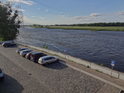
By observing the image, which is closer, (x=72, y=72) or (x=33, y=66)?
(x=72, y=72)

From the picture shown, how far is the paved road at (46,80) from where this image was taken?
12000 millimetres

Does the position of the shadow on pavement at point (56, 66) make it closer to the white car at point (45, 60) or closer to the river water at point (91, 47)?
the white car at point (45, 60)

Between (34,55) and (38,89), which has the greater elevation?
(34,55)

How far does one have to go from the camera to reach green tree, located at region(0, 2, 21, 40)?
4319 centimetres

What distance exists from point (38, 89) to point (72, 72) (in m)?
5.28

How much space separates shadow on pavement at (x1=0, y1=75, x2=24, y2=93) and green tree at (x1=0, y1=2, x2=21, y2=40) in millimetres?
34008

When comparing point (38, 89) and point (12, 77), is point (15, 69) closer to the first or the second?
point (12, 77)

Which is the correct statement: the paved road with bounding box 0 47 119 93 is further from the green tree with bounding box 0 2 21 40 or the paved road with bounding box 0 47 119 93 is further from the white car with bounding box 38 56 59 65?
the green tree with bounding box 0 2 21 40

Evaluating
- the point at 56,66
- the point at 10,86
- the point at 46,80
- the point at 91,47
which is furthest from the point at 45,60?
the point at 91,47

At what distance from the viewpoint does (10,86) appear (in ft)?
41.6

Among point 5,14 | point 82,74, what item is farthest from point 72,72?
point 5,14

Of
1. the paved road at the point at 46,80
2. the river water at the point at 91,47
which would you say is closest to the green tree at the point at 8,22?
the river water at the point at 91,47

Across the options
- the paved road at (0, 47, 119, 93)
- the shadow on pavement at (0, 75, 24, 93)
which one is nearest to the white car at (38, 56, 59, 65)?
the paved road at (0, 47, 119, 93)

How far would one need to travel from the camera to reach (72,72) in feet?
52.6
